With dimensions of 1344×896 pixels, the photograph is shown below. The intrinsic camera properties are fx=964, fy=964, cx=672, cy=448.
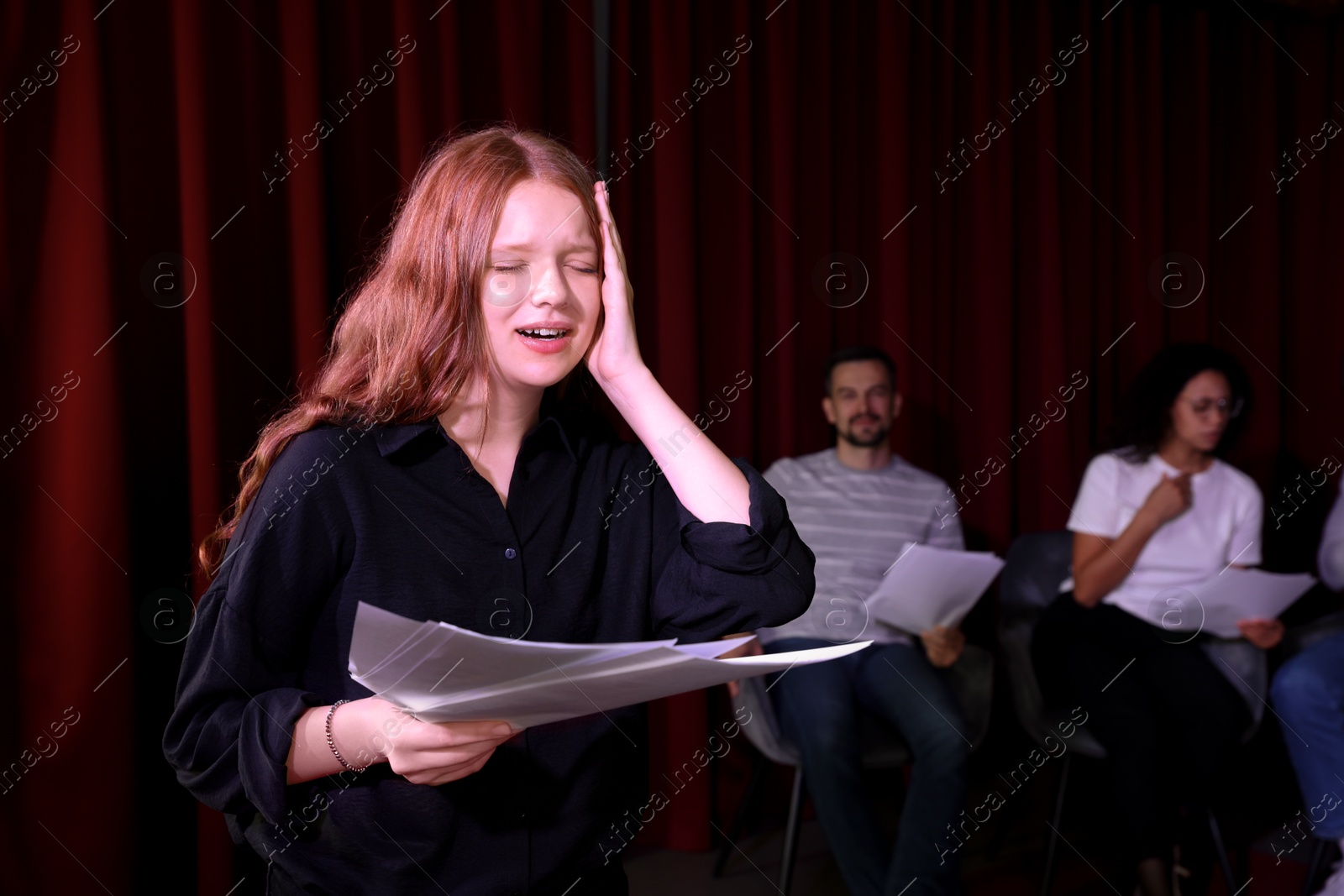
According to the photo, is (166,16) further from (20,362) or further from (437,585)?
(437,585)

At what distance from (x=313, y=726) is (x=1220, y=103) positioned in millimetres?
4140

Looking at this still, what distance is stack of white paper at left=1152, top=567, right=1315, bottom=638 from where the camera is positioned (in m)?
2.40

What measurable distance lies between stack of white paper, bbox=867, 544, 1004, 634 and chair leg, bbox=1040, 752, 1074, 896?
17.9 inches

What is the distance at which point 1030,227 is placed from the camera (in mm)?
3488

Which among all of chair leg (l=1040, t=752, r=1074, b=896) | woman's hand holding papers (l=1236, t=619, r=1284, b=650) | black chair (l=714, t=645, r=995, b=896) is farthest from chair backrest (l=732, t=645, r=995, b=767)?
woman's hand holding papers (l=1236, t=619, r=1284, b=650)

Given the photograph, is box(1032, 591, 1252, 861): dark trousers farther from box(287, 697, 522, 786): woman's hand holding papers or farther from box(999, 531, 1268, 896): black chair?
box(287, 697, 522, 786): woman's hand holding papers

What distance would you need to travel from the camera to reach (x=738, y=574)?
1.05 metres

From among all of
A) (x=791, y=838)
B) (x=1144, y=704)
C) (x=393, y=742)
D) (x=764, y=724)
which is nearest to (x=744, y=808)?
(x=791, y=838)

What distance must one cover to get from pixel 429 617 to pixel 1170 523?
2417 mm

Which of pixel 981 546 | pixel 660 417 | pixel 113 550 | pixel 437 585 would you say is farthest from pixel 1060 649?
pixel 113 550

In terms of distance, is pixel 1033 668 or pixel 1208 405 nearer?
pixel 1033 668

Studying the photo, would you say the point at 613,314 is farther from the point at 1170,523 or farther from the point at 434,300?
the point at 1170,523

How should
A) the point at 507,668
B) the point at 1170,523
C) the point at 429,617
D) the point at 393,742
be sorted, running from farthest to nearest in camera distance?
the point at 1170,523, the point at 429,617, the point at 393,742, the point at 507,668

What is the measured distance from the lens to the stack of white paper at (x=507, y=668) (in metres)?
0.69
